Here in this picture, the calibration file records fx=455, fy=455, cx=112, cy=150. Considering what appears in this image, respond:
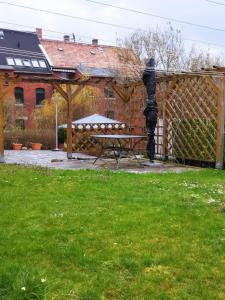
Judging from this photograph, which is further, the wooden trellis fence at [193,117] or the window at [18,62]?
the window at [18,62]

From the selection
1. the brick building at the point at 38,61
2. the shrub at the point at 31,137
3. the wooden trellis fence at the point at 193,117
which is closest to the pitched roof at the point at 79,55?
the brick building at the point at 38,61

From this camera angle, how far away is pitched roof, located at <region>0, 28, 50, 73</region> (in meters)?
29.1

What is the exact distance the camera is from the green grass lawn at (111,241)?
122 inches

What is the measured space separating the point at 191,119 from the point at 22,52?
21.3m

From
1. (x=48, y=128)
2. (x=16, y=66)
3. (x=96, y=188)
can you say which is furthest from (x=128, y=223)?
(x=16, y=66)

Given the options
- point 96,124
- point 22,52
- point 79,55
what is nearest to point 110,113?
point 79,55

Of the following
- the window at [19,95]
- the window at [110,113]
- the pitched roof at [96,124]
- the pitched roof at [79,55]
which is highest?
the pitched roof at [79,55]

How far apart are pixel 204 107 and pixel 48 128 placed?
40.5 feet

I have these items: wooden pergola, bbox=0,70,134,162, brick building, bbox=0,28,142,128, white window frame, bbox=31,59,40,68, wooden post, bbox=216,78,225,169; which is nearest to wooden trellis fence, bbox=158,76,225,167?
wooden post, bbox=216,78,225,169

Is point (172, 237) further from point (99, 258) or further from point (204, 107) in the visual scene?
point (204, 107)

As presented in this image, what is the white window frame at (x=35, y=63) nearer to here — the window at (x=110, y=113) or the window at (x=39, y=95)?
the window at (x=39, y=95)

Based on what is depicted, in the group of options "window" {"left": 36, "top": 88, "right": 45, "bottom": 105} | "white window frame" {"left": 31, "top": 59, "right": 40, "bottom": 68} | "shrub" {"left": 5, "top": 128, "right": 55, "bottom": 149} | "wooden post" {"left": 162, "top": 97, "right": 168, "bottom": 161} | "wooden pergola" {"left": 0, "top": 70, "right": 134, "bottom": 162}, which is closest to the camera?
"wooden pergola" {"left": 0, "top": 70, "right": 134, "bottom": 162}

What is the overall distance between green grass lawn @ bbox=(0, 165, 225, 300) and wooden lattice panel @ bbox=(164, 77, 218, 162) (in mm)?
3409

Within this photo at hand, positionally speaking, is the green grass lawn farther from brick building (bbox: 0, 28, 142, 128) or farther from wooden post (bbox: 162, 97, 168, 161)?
brick building (bbox: 0, 28, 142, 128)
